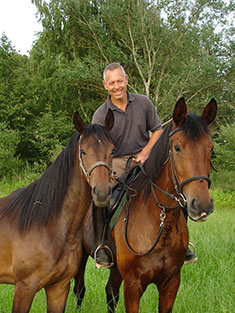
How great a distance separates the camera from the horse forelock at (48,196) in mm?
3084

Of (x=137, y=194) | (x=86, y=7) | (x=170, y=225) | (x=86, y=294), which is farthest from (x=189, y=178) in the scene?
(x=86, y=7)

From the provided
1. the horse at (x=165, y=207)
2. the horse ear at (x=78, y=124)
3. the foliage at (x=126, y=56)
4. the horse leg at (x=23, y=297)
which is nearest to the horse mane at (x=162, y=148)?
the horse at (x=165, y=207)

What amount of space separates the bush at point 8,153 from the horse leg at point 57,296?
664 inches

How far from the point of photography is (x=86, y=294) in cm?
460

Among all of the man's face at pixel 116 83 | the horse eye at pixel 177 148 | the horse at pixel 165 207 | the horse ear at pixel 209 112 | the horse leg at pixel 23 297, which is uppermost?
the man's face at pixel 116 83

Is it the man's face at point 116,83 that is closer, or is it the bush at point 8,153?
the man's face at point 116,83

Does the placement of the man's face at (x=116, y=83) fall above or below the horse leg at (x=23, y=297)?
above

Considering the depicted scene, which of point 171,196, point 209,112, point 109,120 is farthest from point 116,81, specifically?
point 171,196

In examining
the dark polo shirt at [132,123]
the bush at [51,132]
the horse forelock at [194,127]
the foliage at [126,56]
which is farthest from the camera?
the bush at [51,132]

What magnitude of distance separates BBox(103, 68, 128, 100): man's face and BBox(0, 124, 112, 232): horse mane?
93 centimetres

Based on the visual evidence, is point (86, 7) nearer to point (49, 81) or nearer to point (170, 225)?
point (49, 81)

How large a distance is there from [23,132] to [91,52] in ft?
23.4

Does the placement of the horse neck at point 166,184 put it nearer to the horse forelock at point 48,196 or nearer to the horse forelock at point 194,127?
the horse forelock at point 194,127

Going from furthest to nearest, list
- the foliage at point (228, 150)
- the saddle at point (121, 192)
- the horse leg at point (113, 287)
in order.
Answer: the foliage at point (228, 150) → the horse leg at point (113, 287) → the saddle at point (121, 192)
